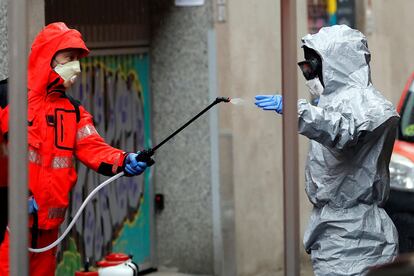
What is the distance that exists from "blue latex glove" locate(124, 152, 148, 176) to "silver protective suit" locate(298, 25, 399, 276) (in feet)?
2.89

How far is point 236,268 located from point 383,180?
3682mm

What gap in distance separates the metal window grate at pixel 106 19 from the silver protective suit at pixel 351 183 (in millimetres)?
2834

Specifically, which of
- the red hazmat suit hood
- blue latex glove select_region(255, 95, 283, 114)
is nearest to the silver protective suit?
blue latex glove select_region(255, 95, 283, 114)

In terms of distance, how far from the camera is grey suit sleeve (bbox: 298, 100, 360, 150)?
257 inches

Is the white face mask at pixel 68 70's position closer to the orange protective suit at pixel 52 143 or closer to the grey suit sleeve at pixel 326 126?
the orange protective suit at pixel 52 143

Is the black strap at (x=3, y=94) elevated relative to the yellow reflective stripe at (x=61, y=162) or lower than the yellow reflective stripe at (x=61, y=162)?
elevated

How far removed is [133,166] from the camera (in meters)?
7.19

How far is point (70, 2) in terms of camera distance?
9539mm

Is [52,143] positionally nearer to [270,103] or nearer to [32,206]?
[32,206]

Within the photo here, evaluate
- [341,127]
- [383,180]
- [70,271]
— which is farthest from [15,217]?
[70,271]

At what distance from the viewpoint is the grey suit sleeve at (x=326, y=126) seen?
6.53 meters

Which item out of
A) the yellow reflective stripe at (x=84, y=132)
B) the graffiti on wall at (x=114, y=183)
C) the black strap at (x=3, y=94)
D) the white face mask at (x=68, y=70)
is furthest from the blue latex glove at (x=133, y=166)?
the graffiti on wall at (x=114, y=183)

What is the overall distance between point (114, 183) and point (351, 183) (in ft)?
11.4

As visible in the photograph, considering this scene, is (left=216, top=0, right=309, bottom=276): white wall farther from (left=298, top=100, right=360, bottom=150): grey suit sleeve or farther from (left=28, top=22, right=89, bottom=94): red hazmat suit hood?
(left=298, top=100, right=360, bottom=150): grey suit sleeve
